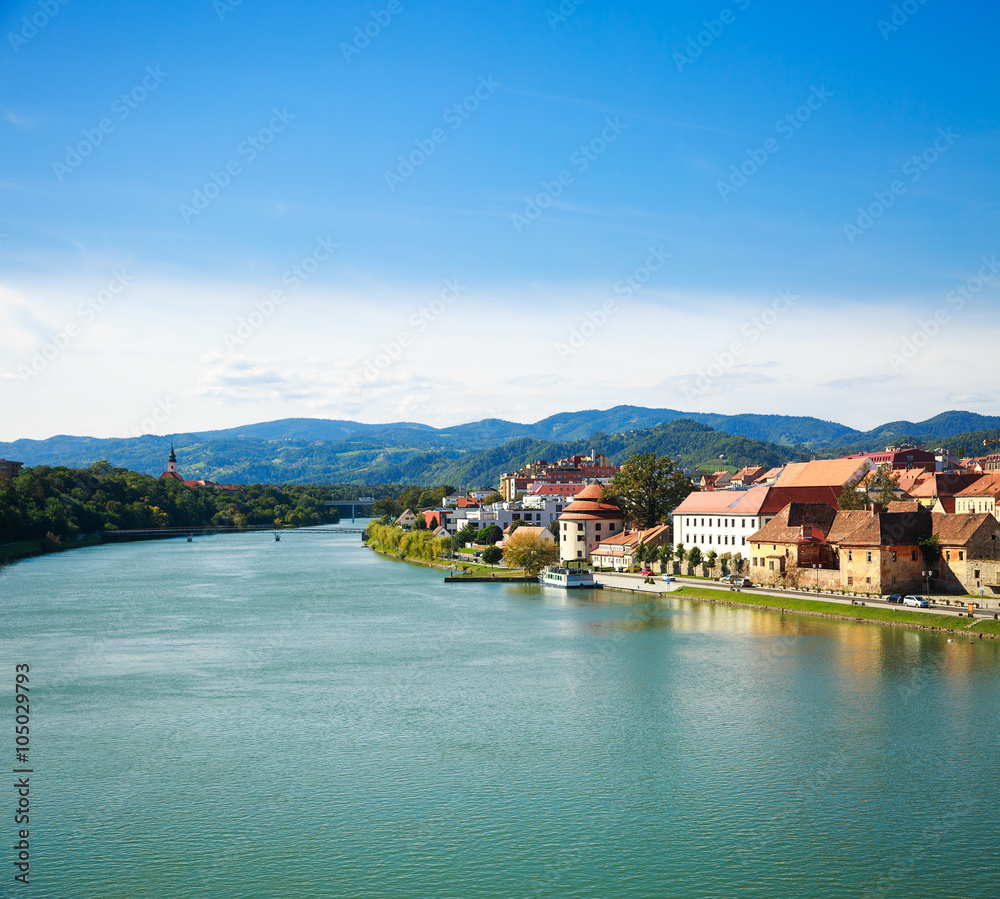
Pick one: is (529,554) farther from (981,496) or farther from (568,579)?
(981,496)

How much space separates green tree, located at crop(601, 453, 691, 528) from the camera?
7094 centimetres

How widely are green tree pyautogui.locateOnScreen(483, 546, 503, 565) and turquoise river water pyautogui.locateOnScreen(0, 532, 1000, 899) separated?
32.5 metres

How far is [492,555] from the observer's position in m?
72.1

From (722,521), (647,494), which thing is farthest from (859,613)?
(647,494)

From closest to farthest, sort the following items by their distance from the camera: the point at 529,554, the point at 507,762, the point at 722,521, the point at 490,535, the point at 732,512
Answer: the point at 507,762 < the point at 732,512 < the point at 722,521 < the point at 529,554 < the point at 490,535

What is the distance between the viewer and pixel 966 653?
103 feet

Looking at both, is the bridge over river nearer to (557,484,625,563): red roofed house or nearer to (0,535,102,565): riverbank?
(0,535,102,565): riverbank

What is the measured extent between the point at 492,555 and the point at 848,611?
3591 cm

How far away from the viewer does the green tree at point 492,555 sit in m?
72.1

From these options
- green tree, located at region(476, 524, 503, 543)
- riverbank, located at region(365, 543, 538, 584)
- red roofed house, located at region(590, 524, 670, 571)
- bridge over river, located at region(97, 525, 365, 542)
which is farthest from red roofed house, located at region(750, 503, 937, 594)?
bridge over river, located at region(97, 525, 365, 542)

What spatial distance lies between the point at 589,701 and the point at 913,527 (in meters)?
24.6

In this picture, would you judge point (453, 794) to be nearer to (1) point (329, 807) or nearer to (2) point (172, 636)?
(1) point (329, 807)

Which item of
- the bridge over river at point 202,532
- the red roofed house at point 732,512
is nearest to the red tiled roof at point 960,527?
the red roofed house at point 732,512

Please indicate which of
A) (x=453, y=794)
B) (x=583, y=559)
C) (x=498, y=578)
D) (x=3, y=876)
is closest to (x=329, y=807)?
(x=453, y=794)
